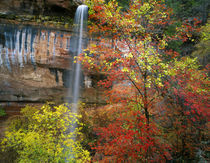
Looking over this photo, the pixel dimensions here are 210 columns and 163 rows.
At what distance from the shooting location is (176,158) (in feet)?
18.7

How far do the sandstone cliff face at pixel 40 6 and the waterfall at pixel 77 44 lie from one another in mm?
793

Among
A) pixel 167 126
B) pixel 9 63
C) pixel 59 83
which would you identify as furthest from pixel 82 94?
pixel 167 126

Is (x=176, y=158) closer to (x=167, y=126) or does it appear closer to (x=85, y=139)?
(x=167, y=126)

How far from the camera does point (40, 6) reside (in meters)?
11.6

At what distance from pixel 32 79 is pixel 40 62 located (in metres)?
1.75

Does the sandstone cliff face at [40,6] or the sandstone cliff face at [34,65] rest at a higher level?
the sandstone cliff face at [40,6]

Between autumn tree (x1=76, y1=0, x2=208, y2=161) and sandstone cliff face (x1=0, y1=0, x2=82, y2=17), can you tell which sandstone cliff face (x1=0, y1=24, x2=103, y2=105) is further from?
autumn tree (x1=76, y1=0, x2=208, y2=161)

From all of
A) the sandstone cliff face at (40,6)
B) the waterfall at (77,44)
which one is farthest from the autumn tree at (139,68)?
the sandstone cliff face at (40,6)

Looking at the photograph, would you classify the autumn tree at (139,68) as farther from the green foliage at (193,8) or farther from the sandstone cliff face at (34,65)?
the green foliage at (193,8)

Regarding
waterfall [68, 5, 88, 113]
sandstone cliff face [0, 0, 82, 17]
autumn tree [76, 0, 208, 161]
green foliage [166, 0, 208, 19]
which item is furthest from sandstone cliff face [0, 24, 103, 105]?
green foliage [166, 0, 208, 19]

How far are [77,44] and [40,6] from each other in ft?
16.0

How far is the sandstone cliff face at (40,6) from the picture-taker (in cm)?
1101

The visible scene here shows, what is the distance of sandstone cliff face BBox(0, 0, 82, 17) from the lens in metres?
11.0

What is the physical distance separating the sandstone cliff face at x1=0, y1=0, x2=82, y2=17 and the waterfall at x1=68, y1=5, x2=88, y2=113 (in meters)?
0.79
